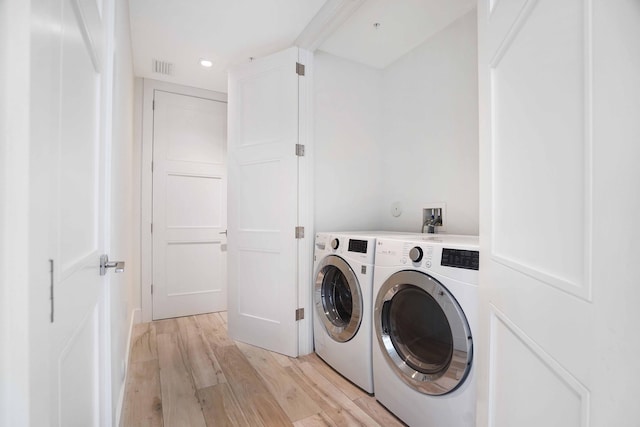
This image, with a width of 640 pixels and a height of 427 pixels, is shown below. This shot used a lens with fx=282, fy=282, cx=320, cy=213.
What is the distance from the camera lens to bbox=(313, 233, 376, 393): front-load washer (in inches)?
67.4

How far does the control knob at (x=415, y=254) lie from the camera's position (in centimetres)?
138

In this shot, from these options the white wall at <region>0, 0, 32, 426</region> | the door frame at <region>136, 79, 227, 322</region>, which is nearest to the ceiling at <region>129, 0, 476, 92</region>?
the door frame at <region>136, 79, 227, 322</region>

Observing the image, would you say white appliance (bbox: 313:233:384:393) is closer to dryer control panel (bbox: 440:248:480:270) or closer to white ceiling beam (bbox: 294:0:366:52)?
dryer control panel (bbox: 440:248:480:270)

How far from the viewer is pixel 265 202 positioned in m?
2.32

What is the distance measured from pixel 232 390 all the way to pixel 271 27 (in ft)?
8.37

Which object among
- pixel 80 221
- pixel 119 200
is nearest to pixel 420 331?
pixel 80 221

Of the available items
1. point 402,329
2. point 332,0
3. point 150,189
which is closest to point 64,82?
point 402,329

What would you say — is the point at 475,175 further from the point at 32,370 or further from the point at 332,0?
the point at 32,370

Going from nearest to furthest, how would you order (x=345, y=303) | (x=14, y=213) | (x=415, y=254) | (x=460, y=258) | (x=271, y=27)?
(x=14, y=213)
(x=460, y=258)
(x=415, y=254)
(x=345, y=303)
(x=271, y=27)

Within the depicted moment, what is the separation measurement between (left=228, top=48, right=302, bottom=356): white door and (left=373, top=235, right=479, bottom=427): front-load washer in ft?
2.78

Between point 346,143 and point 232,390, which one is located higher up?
point 346,143

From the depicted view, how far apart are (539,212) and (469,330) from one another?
0.79 metres

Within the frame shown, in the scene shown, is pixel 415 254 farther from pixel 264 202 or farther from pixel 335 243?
pixel 264 202

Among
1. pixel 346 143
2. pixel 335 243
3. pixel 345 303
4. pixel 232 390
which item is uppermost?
pixel 346 143
